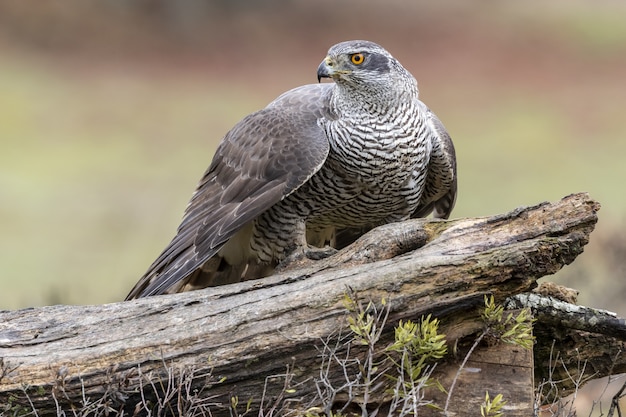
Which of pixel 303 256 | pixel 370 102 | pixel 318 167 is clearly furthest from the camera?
pixel 303 256

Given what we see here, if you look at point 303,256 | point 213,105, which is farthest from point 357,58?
point 213,105

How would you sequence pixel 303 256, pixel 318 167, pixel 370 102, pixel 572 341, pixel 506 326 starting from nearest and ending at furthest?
pixel 506 326, pixel 572 341, pixel 318 167, pixel 370 102, pixel 303 256

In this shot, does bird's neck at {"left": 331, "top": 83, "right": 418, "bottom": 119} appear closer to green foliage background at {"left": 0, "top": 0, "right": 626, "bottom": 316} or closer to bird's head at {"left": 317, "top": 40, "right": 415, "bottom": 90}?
bird's head at {"left": 317, "top": 40, "right": 415, "bottom": 90}

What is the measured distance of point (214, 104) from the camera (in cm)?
2042

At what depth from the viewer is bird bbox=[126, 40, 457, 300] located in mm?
4754

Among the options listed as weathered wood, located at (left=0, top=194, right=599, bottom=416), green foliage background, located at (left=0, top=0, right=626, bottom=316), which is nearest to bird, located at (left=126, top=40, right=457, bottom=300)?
→ weathered wood, located at (left=0, top=194, right=599, bottom=416)

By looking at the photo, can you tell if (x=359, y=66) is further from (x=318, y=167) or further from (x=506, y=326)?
(x=506, y=326)

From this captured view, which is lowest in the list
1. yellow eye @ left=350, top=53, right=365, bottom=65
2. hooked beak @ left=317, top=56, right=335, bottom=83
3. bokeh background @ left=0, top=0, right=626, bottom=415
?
bokeh background @ left=0, top=0, right=626, bottom=415

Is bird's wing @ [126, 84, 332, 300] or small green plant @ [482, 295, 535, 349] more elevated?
bird's wing @ [126, 84, 332, 300]

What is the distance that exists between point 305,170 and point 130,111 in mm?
15770

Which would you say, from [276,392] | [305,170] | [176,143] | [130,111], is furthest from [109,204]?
[276,392]

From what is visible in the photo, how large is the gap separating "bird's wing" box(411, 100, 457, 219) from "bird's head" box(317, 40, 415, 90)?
48cm

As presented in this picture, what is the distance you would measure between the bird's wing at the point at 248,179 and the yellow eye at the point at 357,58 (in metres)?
0.41

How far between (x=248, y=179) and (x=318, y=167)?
17.0 inches
